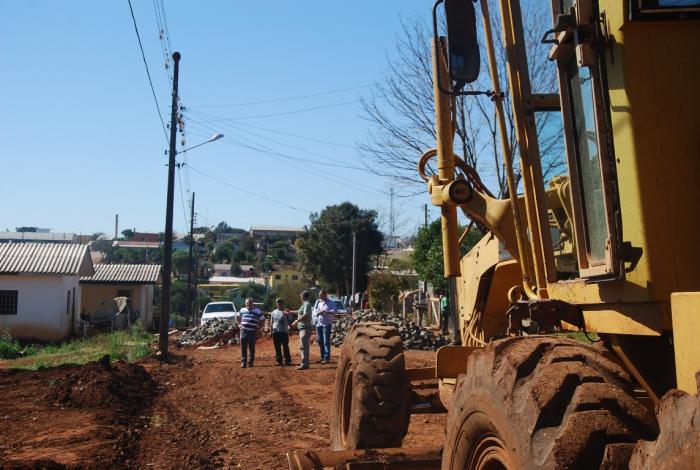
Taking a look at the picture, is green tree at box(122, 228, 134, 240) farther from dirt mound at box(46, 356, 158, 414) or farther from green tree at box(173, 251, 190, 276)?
dirt mound at box(46, 356, 158, 414)

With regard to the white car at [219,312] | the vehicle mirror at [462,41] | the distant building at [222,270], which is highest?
the distant building at [222,270]

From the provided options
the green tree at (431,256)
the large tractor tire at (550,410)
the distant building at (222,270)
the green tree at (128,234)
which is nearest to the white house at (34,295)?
the green tree at (431,256)

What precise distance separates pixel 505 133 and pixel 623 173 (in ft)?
4.68

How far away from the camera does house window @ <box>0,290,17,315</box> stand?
106ft

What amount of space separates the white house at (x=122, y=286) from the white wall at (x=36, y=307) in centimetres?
1240

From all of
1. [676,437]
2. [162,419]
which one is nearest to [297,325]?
[162,419]

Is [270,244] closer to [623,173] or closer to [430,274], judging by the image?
[430,274]

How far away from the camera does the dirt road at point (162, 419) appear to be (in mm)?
8031

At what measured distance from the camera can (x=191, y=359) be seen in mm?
22781

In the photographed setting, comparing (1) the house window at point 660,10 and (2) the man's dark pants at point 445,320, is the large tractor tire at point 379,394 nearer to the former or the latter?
(1) the house window at point 660,10

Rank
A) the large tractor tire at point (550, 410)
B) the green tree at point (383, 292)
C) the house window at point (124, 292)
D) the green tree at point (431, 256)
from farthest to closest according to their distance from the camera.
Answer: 1. the house window at point (124, 292)
2. the green tree at point (383, 292)
3. the green tree at point (431, 256)
4. the large tractor tire at point (550, 410)

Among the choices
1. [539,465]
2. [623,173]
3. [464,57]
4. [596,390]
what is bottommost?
[539,465]

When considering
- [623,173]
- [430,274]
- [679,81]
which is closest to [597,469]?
[623,173]

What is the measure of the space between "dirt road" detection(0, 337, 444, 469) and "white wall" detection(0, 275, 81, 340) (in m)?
16.4
